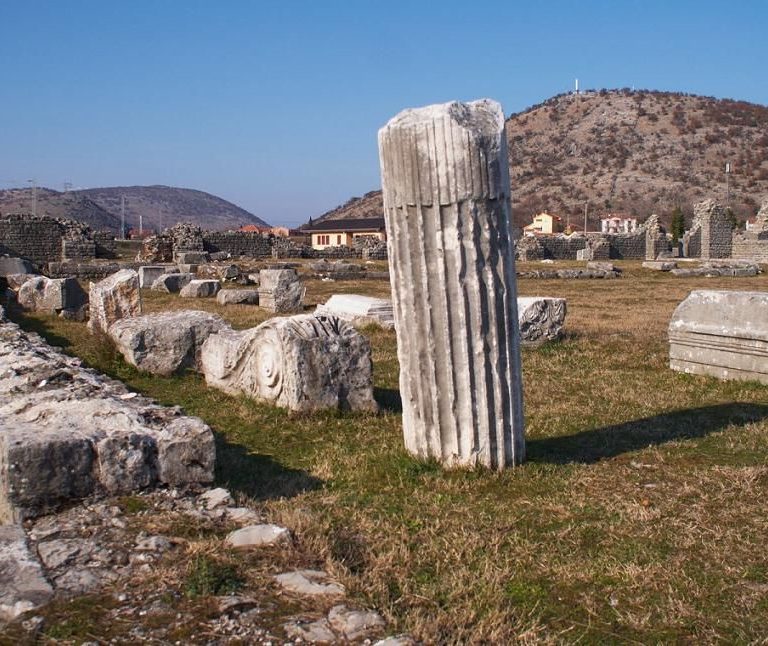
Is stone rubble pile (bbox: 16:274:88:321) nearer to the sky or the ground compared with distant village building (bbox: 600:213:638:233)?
nearer to the ground

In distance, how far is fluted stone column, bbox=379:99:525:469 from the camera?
489cm

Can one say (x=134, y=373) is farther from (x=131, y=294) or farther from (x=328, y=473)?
(x=328, y=473)

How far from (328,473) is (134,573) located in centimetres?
207

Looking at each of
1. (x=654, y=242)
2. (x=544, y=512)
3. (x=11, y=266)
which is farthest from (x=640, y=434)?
(x=654, y=242)

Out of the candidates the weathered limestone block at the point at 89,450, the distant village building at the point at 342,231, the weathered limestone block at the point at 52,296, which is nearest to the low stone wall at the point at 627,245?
the distant village building at the point at 342,231

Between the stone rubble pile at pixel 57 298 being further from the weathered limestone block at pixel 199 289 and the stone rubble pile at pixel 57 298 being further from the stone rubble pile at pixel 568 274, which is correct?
the stone rubble pile at pixel 568 274

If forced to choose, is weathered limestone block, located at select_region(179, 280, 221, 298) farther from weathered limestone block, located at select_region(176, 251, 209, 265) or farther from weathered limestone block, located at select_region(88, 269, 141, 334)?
weathered limestone block, located at select_region(176, 251, 209, 265)

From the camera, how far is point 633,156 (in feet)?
250

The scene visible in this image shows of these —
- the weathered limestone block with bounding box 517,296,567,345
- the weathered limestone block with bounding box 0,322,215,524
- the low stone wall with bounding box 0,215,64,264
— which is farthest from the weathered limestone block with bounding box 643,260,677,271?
the weathered limestone block with bounding box 0,322,215,524

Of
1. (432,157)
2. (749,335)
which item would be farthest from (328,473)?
(749,335)

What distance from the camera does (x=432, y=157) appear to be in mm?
Answer: 4891

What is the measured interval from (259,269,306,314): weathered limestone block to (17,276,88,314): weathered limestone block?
3.19 metres

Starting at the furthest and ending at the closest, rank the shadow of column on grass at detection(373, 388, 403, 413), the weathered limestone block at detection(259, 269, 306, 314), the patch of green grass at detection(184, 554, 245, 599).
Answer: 1. the weathered limestone block at detection(259, 269, 306, 314)
2. the shadow of column on grass at detection(373, 388, 403, 413)
3. the patch of green grass at detection(184, 554, 245, 599)

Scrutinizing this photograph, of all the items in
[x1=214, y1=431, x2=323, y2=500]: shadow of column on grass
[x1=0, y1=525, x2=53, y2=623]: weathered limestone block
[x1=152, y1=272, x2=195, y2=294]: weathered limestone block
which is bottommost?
[x1=214, y1=431, x2=323, y2=500]: shadow of column on grass
